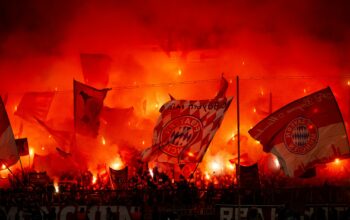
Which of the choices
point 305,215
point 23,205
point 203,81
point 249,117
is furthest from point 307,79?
point 23,205

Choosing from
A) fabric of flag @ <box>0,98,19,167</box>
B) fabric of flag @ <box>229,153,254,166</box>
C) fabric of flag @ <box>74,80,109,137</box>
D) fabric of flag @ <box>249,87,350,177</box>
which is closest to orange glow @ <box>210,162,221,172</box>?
fabric of flag @ <box>229,153,254,166</box>

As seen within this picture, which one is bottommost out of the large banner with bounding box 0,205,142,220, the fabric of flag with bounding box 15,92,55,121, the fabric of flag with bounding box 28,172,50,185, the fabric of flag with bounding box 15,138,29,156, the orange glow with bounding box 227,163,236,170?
the large banner with bounding box 0,205,142,220

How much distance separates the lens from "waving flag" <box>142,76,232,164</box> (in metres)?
12.8

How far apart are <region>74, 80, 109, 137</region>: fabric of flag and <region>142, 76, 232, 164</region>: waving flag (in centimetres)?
242

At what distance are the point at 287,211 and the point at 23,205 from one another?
650cm

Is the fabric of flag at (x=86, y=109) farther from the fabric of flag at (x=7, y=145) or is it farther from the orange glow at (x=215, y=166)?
the orange glow at (x=215, y=166)

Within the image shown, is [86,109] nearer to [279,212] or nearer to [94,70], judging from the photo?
[279,212]

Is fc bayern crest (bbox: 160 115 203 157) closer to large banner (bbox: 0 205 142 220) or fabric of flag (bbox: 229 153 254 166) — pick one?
large banner (bbox: 0 205 142 220)

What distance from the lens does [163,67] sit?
71.5 feet

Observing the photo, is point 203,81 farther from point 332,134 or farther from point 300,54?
point 332,134

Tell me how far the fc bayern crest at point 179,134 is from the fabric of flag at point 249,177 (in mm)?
2182

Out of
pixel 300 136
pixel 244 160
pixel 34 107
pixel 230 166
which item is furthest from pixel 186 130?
pixel 34 107

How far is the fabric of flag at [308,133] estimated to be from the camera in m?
11.9

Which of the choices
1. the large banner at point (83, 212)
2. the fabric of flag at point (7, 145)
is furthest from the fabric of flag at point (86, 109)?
the large banner at point (83, 212)
